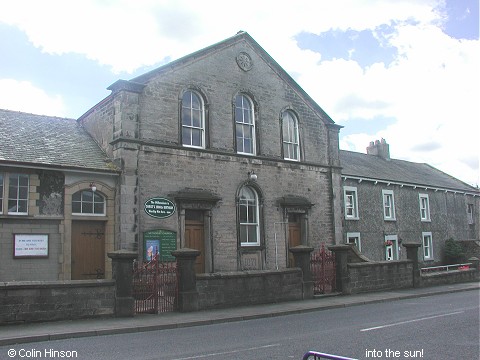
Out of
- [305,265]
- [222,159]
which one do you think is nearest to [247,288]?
[305,265]

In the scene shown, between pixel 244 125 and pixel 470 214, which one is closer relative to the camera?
pixel 244 125

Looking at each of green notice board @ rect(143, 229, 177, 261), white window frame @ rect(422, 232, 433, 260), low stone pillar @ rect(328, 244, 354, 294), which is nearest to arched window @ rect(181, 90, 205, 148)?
green notice board @ rect(143, 229, 177, 261)

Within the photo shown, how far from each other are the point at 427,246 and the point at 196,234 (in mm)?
19675

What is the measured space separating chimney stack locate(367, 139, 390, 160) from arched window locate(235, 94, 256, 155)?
18.0 m

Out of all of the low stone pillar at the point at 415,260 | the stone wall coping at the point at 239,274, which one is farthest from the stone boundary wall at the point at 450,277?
the stone wall coping at the point at 239,274

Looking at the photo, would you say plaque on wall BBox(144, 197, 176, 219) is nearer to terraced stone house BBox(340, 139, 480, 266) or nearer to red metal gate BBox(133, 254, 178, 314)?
red metal gate BBox(133, 254, 178, 314)

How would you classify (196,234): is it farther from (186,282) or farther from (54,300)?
(54,300)

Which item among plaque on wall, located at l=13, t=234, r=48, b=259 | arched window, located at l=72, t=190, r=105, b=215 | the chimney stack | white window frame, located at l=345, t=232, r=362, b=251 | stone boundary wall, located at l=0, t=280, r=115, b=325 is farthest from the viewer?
the chimney stack

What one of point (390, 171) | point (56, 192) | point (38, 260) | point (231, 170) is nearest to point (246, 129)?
point (231, 170)

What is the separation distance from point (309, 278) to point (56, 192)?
8997 millimetres

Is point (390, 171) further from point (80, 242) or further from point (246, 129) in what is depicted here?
point (80, 242)

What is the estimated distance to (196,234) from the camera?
18094 millimetres

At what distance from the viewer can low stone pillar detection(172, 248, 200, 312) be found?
1334 cm

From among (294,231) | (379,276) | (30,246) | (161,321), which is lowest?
(161,321)
